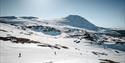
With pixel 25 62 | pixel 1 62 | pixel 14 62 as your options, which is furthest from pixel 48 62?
pixel 1 62

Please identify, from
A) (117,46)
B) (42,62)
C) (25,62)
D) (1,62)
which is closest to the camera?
(1,62)

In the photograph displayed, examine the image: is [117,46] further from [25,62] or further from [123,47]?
[25,62]

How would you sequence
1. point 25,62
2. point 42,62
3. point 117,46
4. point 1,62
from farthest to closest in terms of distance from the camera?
point 117,46
point 42,62
point 25,62
point 1,62

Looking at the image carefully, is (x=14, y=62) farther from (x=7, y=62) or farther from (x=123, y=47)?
(x=123, y=47)

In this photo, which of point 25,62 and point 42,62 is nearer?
point 25,62

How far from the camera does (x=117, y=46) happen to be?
122000 mm

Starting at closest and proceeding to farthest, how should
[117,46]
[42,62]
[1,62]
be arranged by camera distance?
[1,62], [42,62], [117,46]

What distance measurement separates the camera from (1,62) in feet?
80.8

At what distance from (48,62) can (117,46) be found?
4194 inches

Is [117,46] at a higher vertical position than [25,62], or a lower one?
lower

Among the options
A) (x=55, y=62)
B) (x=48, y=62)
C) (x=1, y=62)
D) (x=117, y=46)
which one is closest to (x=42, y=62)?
(x=48, y=62)

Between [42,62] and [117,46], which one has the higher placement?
[42,62]

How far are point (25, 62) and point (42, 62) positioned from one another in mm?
3814

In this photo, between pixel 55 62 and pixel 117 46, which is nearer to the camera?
pixel 55 62
